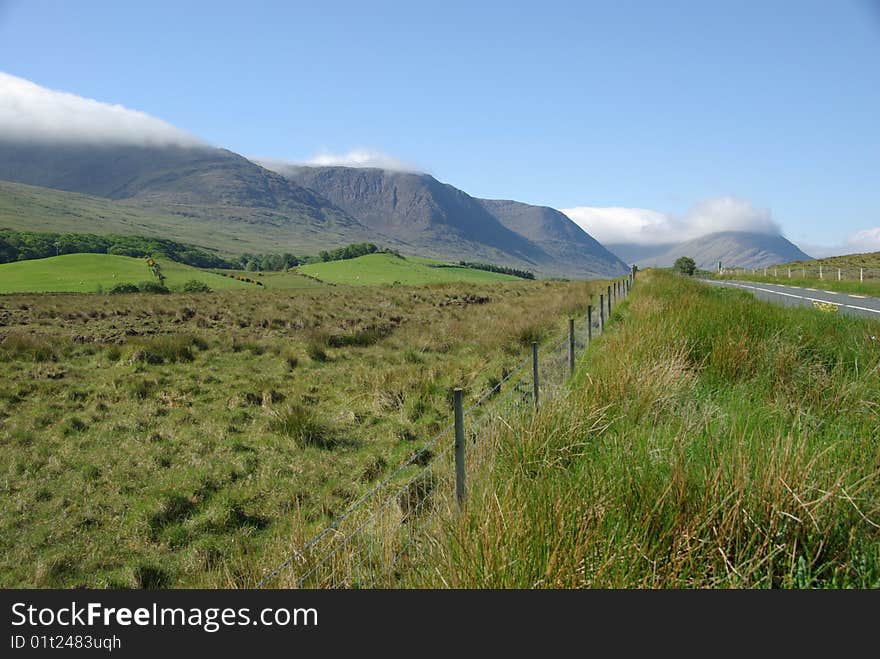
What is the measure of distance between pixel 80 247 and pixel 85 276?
317ft

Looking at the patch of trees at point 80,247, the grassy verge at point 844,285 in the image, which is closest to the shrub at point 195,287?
the grassy verge at point 844,285

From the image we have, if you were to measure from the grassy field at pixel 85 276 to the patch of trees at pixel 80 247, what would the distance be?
46954 mm

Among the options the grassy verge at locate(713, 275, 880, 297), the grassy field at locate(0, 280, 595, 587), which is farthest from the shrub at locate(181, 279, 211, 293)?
the grassy verge at locate(713, 275, 880, 297)

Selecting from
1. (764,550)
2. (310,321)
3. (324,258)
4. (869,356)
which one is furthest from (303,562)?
(324,258)

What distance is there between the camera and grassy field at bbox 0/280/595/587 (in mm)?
6113

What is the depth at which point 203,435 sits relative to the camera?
9.83 meters

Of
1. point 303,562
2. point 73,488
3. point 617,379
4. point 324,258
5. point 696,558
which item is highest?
point 324,258

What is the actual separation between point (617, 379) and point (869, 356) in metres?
3.69

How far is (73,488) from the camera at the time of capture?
7.68 m

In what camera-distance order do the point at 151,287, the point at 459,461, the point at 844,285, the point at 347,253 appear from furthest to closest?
the point at 347,253, the point at 151,287, the point at 844,285, the point at 459,461

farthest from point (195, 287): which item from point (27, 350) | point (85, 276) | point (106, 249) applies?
point (106, 249)

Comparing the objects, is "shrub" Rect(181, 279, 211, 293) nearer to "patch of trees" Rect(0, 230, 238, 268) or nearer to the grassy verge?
the grassy verge

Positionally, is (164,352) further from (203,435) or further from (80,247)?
(80,247)

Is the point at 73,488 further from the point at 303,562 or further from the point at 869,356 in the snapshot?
the point at 869,356
